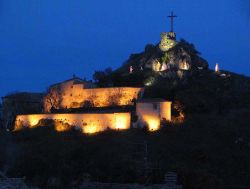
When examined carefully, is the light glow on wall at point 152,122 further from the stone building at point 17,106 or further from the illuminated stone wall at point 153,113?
the stone building at point 17,106

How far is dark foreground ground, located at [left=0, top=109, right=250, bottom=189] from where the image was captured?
1368 inches

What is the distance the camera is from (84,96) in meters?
59.1

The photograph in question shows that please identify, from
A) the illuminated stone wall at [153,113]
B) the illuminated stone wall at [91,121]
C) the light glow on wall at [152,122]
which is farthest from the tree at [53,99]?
the light glow on wall at [152,122]

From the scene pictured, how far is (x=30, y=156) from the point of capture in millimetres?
41344

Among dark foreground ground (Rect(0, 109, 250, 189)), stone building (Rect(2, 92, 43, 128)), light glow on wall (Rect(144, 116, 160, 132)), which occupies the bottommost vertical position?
dark foreground ground (Rect(0, 109, 250, 189))

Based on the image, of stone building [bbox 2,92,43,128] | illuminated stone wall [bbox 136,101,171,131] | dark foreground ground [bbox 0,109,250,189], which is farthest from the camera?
stone building [bbox 2,92,43,128]

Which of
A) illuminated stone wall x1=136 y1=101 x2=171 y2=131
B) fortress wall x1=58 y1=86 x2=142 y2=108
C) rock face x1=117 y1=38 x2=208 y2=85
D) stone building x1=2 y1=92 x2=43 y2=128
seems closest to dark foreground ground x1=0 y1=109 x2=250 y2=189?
illuminated stone wall x1=136 y1=101 x2=171 y2=131

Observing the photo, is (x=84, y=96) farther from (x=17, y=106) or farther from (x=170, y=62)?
(x=170, y=62)

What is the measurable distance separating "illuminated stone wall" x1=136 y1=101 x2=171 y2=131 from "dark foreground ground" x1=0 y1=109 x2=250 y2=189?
5.20 ft

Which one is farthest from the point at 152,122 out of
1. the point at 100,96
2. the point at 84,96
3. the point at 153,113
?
the point at 84,96

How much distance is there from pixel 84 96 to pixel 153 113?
11.0m

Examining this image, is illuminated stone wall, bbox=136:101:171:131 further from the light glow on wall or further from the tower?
the tower

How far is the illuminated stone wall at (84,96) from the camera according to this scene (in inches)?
2298

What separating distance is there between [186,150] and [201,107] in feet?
40.4
